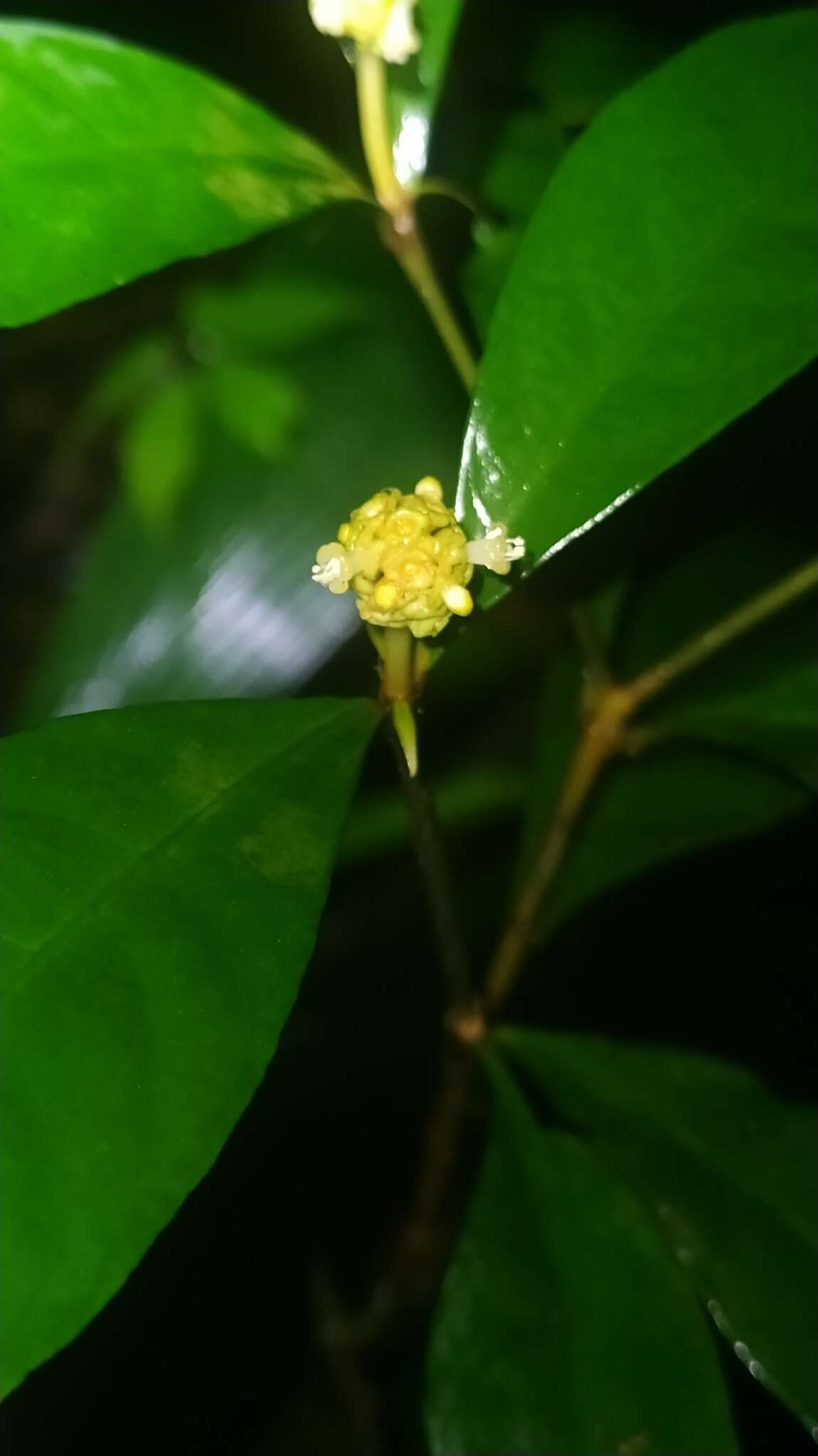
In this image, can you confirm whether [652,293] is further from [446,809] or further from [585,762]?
[446,809]

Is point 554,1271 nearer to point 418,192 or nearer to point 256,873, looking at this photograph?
point 256,873

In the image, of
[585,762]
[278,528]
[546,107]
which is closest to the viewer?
[585,762]

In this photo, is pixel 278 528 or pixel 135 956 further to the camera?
pixel 278 528

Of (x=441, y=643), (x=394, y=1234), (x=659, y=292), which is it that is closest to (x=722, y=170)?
(x=659, y=292)

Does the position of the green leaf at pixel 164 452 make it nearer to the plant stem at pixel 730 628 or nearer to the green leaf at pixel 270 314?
the green leaf at pixel 270 314

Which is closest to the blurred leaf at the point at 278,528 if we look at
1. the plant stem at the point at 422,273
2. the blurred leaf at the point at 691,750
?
the blurred leaf at the point at 691,750

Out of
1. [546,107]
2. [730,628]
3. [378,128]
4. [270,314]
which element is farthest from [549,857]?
[270,314]

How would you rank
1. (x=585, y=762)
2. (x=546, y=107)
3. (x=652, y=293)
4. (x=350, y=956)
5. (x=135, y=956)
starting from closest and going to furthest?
(x=135, y=956) < (x=652, y=293) < (x=585, y=762) < (x=546, y=107) < (x=350, y=956)
